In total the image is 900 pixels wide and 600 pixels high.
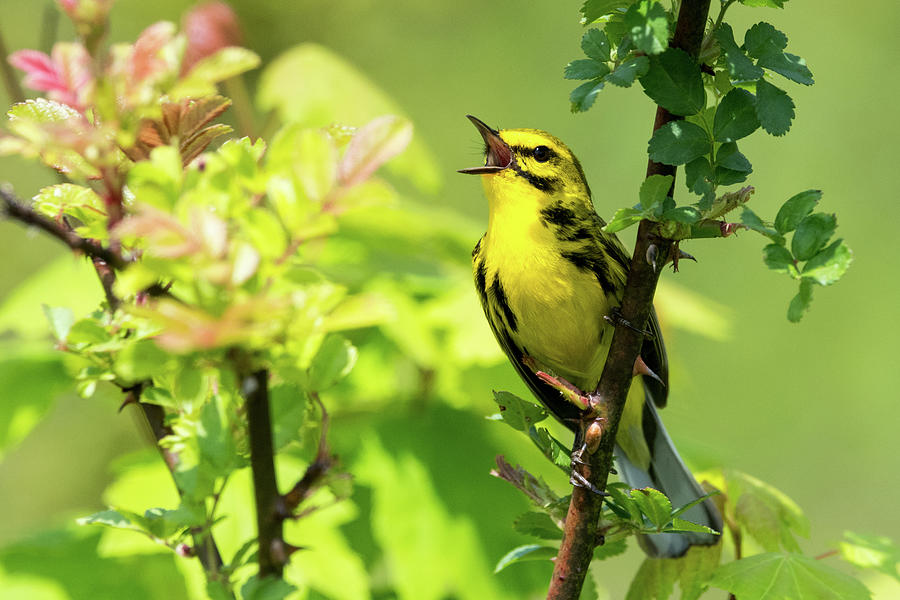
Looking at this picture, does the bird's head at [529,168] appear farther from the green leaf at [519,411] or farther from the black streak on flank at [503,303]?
the green leaf at [519,411]

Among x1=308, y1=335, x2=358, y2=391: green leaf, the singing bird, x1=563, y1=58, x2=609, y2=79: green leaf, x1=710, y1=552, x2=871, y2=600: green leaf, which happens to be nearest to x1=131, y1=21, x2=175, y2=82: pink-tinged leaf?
x1=308, y1=335, x2=358, y2=391: green leaf

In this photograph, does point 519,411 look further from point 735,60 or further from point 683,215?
point 735,60

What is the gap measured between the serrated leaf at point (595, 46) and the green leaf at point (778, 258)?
0.28m

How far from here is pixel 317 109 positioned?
2.68m

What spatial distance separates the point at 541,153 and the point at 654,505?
1.43m

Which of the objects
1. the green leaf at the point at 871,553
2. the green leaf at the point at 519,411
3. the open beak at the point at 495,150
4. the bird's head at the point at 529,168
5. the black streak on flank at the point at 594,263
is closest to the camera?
the green leaf at the point at 519,411

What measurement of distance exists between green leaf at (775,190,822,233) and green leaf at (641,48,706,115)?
0.14m

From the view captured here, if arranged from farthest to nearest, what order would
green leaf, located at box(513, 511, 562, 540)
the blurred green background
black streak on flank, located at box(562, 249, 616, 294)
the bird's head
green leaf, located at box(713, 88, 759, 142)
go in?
1. the blurred green background
2. the bird's head
3. black streak on flank, located at box(562, 249, 616, 294)
4. green leaf, located at box(513, 511, 562, 540)
5. green leaf, located at box(713, 88, 759, 142)

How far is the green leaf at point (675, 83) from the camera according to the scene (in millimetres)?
973

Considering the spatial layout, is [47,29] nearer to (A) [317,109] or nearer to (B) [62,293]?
(B) [62,293]

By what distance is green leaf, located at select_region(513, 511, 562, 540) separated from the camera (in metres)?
1.26

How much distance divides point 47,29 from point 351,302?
1.42 meters

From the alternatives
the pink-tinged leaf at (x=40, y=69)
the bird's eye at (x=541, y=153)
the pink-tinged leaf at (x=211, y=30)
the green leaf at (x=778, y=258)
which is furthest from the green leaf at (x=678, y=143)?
the pink-tinged leaf at (x=211, y=30)

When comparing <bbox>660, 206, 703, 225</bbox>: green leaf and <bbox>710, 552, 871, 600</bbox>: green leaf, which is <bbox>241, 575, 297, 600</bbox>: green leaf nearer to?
<bbox>660, 206, 703, 225</bbox>: green leaf
